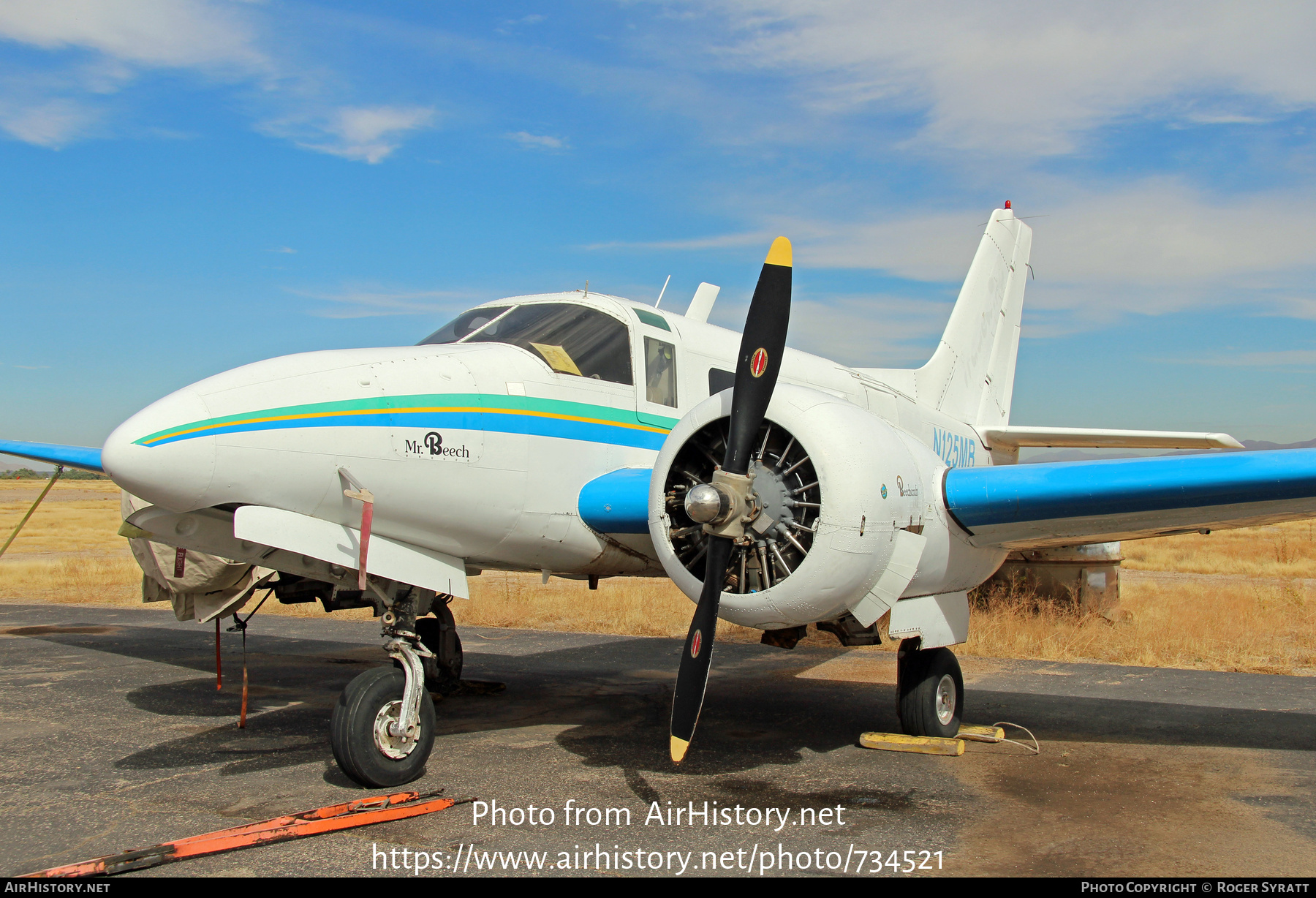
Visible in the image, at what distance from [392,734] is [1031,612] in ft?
39.8

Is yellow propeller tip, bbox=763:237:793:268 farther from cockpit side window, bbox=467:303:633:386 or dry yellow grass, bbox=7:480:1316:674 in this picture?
dry yellow grass, bbox=7:480:1316:674

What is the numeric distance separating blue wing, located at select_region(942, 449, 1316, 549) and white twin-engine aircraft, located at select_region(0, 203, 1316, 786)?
0.02 m

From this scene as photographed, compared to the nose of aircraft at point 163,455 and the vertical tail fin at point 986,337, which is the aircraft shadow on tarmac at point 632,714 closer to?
the nose of aircraft at point 163,455

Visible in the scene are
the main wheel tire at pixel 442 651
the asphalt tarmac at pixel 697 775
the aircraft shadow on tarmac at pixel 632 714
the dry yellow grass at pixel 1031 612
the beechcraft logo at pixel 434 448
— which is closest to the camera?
the asphalt tarmac at pixel 697 775

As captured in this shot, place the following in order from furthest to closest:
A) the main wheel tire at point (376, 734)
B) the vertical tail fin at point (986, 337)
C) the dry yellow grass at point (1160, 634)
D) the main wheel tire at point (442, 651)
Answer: the dry yellow grass at point (1160, 634) < the vertical tail fin at point (986, 337) < the main wheel tire at point (442, 651) < the main wheel tire at point (376, 734)

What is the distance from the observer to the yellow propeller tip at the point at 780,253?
6898mm

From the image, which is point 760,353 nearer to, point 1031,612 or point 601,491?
point 601,491

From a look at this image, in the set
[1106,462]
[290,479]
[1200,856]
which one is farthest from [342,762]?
[1106,462]

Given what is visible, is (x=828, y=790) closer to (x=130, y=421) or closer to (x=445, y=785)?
(x=445, y=785)

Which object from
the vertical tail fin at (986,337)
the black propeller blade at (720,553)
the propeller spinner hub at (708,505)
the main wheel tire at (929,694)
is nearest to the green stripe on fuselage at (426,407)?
the black propeller blade at (720,553)

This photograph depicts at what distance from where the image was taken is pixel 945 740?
24.7 ft

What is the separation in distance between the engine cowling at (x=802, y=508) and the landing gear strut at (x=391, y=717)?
1.86 meters

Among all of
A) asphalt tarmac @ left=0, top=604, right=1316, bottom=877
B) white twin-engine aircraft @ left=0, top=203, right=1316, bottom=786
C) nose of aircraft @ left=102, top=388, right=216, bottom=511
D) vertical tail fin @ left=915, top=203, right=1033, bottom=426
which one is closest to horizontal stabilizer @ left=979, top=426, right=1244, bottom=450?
vertical tail fin @ left=915, top=203, right=1033, bottom=426

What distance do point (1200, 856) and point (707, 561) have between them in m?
3.13
